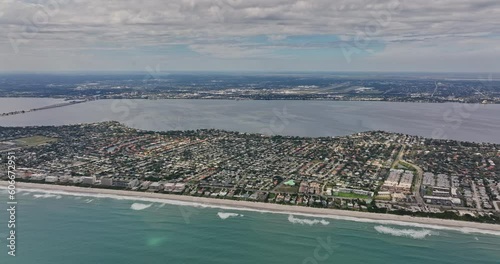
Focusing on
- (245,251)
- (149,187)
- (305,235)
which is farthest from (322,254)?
(149,187)

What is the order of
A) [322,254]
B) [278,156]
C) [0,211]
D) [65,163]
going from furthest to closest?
[278,156]
[65,163]
[0,211]
[322,254]

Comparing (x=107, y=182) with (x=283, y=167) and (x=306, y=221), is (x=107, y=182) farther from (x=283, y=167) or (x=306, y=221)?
(x=306, y=221)

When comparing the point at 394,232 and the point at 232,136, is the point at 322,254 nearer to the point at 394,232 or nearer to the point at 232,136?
the point at 394,232

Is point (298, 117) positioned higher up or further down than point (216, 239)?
higher up

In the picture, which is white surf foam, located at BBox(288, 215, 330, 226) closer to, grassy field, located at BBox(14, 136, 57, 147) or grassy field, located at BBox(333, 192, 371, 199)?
grassy field, located at BBox(333, 192, 371, 199)

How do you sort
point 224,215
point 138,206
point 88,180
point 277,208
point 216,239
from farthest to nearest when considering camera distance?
1. point 88,180
2. point 138,206
3. point 277,208
4. point 224,215
5. point 216,239

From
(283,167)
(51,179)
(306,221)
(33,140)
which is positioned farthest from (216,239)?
(33,140)

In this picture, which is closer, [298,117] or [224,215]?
[224,215]
